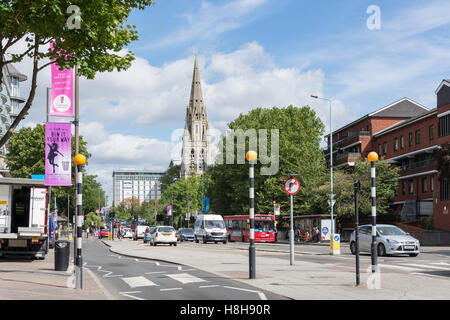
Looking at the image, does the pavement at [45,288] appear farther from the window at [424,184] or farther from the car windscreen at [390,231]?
the window at [424,184]

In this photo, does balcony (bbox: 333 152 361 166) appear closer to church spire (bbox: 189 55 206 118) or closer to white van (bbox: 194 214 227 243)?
white van (bbox: 194 214 227 243)

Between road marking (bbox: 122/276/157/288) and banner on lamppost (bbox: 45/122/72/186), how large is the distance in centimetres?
561

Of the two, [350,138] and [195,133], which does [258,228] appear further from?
[195,133]

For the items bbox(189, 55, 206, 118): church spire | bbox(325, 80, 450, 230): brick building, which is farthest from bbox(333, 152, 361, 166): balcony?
bbox(189, 55, 206, 118): church spire

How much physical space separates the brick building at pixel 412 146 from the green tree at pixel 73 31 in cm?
3866

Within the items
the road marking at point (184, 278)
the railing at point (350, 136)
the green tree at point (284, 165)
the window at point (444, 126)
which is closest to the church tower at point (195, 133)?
the railing at point (350, 136)

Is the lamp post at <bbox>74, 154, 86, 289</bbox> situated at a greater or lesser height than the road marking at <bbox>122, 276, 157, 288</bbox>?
greater

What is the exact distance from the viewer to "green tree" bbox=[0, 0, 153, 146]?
13.9 meters

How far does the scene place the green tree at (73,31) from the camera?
13.9 meters

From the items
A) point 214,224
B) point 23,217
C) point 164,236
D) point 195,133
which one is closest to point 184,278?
point 23,217

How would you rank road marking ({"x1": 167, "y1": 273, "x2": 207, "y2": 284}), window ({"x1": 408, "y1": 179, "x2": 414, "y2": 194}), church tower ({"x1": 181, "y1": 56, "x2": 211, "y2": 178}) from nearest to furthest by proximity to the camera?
road marking ({"x1": 167, "y1": 273, "x2": 207, "y2": 284})
window ({"x1": 408, "y1": 179, "x2": 414, "y2": 194})
church tower ({"x1": 181, "y1": 56, "x2": 211, "y2": 178})
